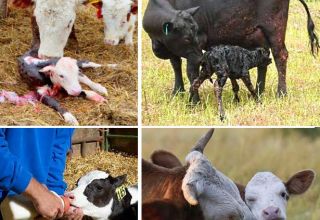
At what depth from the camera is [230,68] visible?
3172mm

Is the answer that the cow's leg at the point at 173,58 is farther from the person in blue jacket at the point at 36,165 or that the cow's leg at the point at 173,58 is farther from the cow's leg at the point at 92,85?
the person in blue jacket at the point at 36,165

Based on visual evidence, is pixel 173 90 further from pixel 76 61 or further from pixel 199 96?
pixel 76 61

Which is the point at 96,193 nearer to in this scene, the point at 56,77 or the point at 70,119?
the point at 70,119

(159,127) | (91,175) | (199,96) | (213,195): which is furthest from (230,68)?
(91,175)

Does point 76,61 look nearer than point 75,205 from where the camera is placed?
No

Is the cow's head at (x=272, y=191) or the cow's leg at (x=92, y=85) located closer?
the cow's head at (x=272, y=191)

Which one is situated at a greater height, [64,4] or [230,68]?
[64,4]

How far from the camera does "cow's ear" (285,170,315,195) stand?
3172 mm

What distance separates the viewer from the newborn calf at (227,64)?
3.16m

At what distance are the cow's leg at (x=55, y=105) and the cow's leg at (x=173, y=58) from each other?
0.54 m

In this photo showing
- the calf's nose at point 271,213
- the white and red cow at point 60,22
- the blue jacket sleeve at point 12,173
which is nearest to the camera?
the blue jacket sleeve at point 12,173

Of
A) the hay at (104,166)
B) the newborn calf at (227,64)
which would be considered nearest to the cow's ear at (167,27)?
the newborn calf at (227,64)

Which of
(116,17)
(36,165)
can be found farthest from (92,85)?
(36,165)

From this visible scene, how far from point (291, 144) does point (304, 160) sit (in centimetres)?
11
